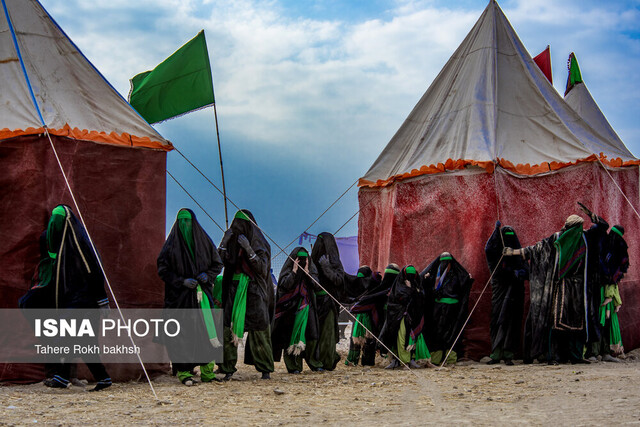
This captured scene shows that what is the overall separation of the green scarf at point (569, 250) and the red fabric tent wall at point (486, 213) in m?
0.89

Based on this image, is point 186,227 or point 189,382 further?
point 186,227

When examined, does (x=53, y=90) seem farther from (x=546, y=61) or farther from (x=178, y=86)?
(x=546, y=61)

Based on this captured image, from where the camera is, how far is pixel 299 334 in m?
7.08

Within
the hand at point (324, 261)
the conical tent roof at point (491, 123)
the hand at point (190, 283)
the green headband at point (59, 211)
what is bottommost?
the hand at point (190, 283)

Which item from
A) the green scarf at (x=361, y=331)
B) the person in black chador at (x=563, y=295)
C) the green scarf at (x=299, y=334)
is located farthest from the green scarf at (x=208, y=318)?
the person in black chador at (x=563, y=295)

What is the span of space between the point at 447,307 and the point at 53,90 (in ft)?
15.0

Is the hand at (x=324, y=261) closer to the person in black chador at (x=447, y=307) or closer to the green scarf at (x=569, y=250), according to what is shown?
the person in black chador at (x=447, y=307)

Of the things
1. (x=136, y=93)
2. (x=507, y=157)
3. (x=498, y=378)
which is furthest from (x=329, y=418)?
(x=136, y=93)

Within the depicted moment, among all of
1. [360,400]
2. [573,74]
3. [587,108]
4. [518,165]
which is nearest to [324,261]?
[518,165]

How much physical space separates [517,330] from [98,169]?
15.1 ft

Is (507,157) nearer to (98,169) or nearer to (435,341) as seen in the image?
(435,341)

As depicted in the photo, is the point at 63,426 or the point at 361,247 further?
the point at 361,247

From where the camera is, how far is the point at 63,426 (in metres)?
4.09

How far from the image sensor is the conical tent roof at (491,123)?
8602mm
